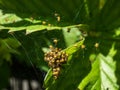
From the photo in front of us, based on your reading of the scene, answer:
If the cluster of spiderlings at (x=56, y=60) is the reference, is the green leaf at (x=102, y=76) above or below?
below

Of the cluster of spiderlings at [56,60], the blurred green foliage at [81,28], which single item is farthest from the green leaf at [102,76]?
the cluster of spiderlings at [56,60]

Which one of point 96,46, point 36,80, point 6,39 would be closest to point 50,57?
point 96,46

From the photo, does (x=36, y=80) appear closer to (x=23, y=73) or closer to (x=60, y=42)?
(x=23, y=73)

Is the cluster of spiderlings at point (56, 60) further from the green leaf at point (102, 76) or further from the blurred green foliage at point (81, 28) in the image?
the green leaf at point (102, 76)

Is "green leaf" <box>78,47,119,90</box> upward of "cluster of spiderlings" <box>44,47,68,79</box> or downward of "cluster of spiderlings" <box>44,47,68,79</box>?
downward

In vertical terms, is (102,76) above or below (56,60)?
below

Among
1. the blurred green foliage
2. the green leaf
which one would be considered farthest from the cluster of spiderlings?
the green leaf

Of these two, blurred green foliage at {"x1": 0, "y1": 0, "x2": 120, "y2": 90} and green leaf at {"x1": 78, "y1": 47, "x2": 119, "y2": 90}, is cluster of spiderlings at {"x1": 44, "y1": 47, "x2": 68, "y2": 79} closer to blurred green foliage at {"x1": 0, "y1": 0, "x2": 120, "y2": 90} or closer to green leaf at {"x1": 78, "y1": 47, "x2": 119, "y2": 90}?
blurred green foliage at {"x1": 0, "y1": 0, "x2": 120, "y2": 90}

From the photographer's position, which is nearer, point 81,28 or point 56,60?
point 56,60
